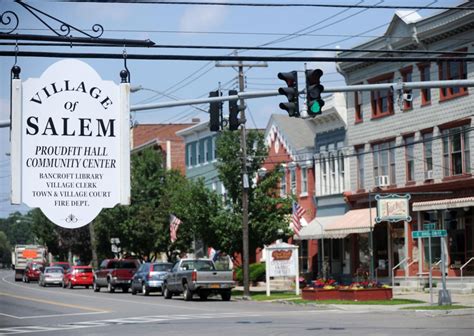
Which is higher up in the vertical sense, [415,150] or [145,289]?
[415,150]

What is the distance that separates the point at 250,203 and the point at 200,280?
20.6 feet

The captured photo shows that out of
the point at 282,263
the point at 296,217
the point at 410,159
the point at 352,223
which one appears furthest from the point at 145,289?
the point at 410,159

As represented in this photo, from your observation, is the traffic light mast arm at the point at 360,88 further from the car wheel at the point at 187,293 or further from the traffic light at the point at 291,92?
the car wheel at the point at 187,293

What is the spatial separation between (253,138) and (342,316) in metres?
19.4

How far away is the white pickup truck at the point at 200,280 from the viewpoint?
135 feet

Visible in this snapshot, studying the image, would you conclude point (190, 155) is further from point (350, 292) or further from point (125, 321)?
point (125, 321)

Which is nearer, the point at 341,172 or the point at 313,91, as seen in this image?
the point at 313,91

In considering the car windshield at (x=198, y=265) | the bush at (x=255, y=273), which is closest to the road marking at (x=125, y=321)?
the car windshield at (x=198, y=265)

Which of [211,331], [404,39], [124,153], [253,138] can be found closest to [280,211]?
[253,138]

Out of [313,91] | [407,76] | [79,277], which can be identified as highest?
[407,76]

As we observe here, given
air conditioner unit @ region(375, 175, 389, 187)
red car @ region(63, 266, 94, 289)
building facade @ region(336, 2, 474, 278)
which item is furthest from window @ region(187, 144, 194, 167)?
air conditioner unit @ region(375, 175, 389, 187)

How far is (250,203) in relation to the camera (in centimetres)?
4606

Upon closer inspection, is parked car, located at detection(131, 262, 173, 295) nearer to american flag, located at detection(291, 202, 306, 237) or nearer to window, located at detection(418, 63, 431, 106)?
american flag, located at detection(291, 202, 306, 237)

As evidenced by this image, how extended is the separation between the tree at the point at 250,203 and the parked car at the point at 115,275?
10.4m
